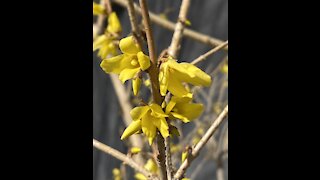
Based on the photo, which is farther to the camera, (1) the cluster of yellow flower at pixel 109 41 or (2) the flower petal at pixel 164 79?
(1) the cluster of yellow flower at pixel 109 41

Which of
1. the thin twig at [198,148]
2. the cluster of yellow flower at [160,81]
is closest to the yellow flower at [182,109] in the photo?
the cluster of yellow flower at [160,81]

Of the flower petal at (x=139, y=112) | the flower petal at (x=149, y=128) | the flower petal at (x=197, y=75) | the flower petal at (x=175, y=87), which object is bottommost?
the flower petal at (x=149, y=128)

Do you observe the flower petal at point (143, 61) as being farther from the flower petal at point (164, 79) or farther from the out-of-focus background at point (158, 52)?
the out-of-focus background at point (158, 52)

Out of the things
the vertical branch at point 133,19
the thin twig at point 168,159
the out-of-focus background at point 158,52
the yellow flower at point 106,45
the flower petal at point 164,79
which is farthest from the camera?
the out-of-focus background at point 158,52
